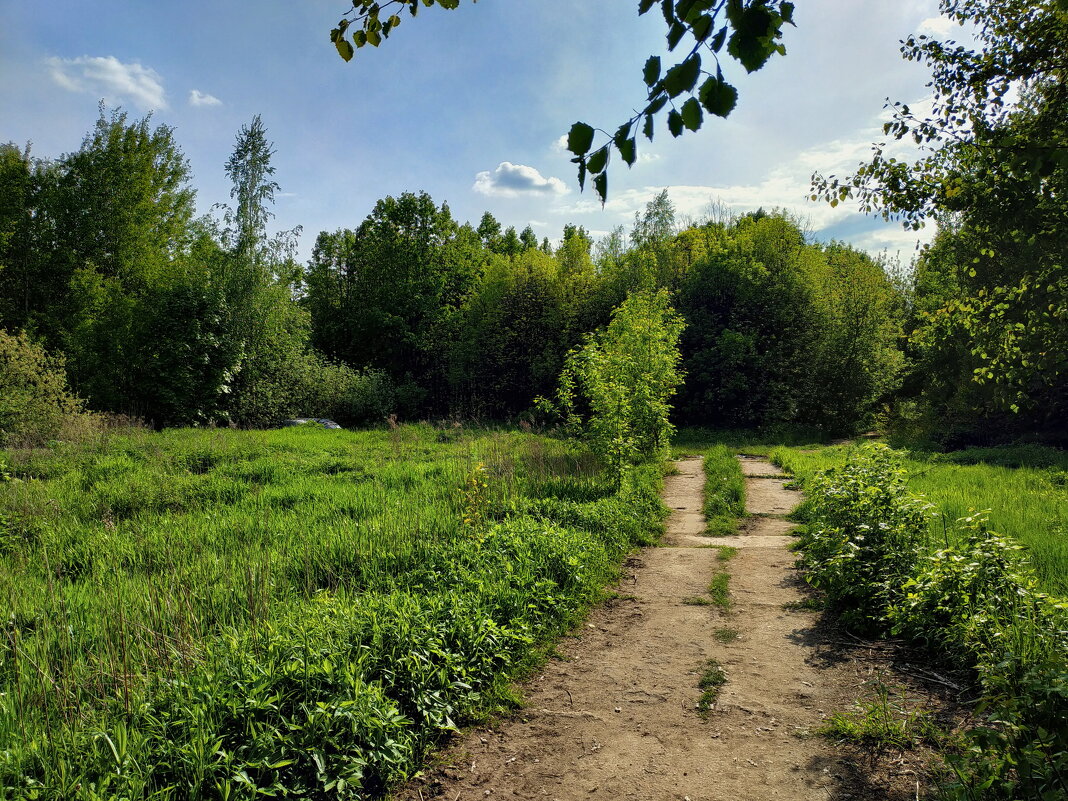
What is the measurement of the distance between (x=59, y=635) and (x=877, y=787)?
181 inches

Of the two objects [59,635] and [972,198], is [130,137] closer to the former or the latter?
[59,635]

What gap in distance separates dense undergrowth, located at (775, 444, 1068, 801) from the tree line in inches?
469

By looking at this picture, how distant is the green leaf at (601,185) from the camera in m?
1.69

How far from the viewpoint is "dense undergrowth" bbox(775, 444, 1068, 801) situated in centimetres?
232

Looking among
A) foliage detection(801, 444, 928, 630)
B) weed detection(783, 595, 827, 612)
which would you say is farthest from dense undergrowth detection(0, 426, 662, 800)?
foliage detection(801, 444, 928, 630)

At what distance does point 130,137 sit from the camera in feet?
90.1

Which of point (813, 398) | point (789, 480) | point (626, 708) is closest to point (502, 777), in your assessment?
point (626, 708)

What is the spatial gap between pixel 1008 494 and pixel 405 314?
26003mm

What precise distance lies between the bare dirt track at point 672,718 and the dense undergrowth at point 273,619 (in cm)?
27

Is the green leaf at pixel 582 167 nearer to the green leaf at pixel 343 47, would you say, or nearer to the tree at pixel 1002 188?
the green leaf at pixel 343 47

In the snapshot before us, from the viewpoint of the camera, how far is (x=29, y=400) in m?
14.0

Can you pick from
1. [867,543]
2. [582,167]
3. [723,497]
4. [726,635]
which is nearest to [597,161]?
[582,167]

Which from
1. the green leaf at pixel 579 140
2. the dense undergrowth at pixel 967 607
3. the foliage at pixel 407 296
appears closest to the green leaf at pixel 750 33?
the green leaf at pixel 579 140

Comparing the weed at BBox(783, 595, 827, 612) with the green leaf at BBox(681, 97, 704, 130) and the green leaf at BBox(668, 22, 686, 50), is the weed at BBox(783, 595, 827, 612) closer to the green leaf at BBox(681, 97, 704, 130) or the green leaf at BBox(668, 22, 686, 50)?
the green leaf at BBox(681, 97, 704, 130)
